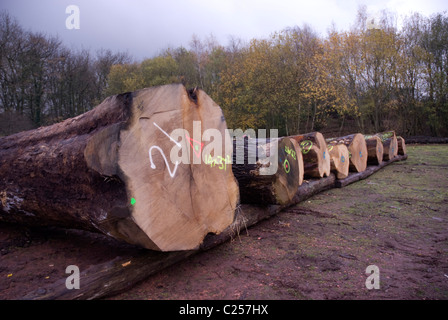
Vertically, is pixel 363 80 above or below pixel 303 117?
above

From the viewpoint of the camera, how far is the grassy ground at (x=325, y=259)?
85.8 inches

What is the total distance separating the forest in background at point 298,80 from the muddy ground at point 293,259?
16.9m

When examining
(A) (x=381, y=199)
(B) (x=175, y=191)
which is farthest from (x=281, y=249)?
(A) (x=381, y=199)

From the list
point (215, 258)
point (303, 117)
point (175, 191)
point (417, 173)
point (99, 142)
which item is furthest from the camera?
point (303, 117)

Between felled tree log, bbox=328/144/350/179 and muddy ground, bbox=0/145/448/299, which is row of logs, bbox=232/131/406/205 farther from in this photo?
muddy ground, bbox=0/145/448/299

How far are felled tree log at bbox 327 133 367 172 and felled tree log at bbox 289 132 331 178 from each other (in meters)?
1.27

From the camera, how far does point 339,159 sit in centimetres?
632

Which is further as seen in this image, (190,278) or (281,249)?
(281,249)

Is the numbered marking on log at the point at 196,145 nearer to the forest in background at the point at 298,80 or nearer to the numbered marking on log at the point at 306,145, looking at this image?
the numbered marking on log at the point at 306,145

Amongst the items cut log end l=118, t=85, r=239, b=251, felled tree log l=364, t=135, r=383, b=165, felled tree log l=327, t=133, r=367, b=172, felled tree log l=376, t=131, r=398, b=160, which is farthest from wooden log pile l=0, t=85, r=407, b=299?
felled tree log l=376, t=131, r=398, b=160

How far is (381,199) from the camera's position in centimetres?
502

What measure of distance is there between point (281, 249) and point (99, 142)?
6.34ft

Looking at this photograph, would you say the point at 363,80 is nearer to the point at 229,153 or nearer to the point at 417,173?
the point at 417,173
